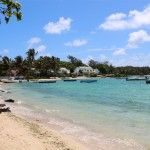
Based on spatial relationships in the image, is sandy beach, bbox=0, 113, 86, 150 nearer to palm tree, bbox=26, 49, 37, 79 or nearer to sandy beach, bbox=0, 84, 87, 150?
sandy beach, bbox=0, 84, 87, 150

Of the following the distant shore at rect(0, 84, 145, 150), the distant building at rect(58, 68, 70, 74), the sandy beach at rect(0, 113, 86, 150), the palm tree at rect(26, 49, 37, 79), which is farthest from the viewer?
the distant building at rect(58, 68, 70, 74)

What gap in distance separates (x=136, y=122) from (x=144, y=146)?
9.03m

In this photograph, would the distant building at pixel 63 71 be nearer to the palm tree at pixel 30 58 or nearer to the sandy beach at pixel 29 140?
the palm tree at pixel 30 58

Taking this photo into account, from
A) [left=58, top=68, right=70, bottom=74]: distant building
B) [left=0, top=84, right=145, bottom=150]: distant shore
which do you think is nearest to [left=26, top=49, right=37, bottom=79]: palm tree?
[left=58, top=68, right=70, bottom=74]: distant building

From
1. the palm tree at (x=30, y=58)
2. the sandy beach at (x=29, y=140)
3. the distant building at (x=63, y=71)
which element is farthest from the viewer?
the distant building at (x=63, y=71)

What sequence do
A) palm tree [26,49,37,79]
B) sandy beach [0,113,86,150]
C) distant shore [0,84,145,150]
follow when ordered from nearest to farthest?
sandy beach [0,113,86,150]
distant shore [0,84,145,150]
palm tree [26,49,37,79]

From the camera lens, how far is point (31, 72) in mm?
156500

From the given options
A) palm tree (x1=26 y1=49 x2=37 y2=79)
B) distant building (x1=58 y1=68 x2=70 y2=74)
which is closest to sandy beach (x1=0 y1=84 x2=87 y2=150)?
palm tree (x1=26 y1=49 x2=37 y2=79)

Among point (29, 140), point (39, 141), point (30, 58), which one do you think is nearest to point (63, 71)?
point (30, 58)

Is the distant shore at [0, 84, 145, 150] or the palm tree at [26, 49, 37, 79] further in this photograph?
the palm tree at [26, 49, 37, 79]

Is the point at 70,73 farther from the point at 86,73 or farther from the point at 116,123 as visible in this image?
the point at 116,123

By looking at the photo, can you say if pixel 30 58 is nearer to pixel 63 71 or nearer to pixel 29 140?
pixel 63 71

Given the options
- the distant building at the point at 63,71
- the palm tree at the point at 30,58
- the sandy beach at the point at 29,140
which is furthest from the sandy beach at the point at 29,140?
the distant building at the point at 63,71

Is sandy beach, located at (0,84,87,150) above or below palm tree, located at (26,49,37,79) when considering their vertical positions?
below
